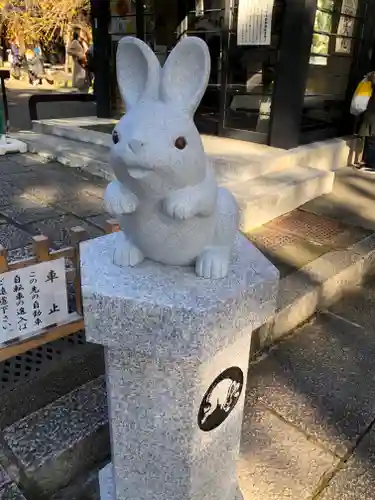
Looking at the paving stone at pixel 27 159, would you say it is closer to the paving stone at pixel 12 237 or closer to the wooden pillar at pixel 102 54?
the wooden pillar at pixel 102 54

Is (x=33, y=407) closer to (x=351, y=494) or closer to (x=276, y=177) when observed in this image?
(x=351, y=494)

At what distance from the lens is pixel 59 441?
197cm

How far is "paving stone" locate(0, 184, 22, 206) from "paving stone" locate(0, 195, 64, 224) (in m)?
0.07

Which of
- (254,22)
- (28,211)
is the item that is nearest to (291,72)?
(254,22)

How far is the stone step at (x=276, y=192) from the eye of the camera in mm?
4215

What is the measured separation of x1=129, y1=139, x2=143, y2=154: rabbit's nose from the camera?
1.15 m

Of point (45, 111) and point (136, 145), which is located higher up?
point (136, 145)

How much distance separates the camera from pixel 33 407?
2188 millimetres

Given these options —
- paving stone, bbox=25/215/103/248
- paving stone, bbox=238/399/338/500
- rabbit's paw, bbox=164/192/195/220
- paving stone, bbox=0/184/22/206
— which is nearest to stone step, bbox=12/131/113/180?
paving stone, bbox=0/184/22/206

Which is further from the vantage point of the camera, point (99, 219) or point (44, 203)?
point (44, 203)

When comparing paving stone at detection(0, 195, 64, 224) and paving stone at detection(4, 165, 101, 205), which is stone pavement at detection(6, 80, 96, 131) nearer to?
paving stone at detection(4, 165, 101, 205)

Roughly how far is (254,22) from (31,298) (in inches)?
189

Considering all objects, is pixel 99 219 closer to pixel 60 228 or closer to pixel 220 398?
pixel 60 228

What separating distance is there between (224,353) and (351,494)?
1076 millimetres
